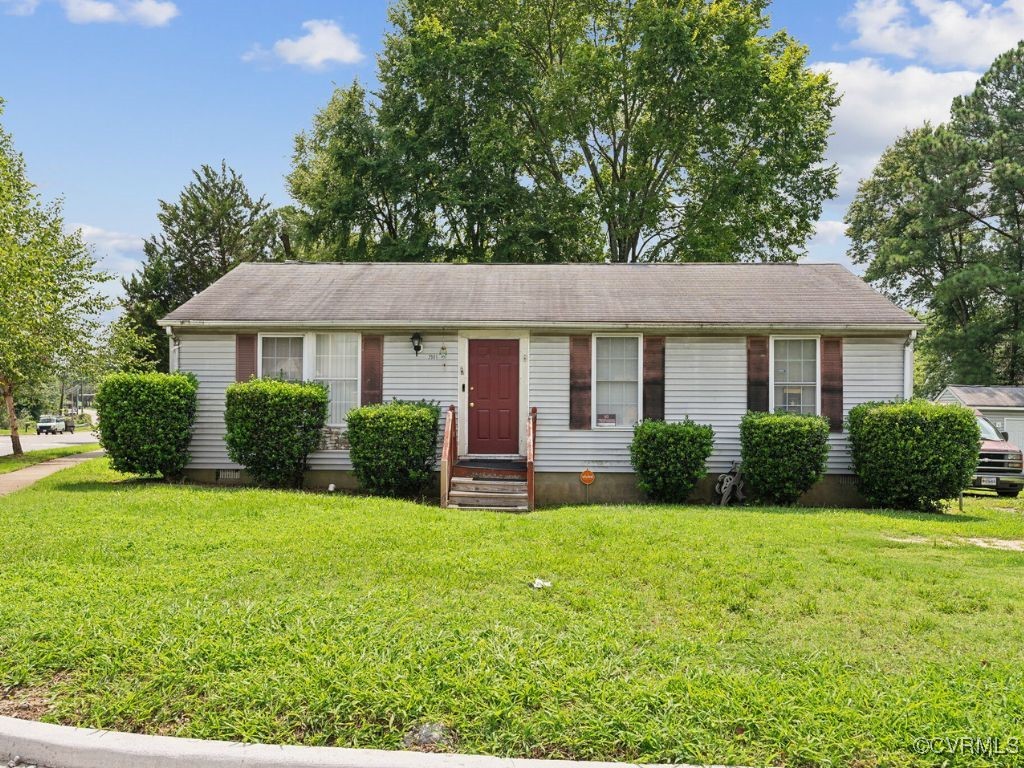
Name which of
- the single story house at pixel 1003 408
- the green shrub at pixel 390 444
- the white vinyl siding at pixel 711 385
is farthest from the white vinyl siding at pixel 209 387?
the single story house at pixel 1003 408

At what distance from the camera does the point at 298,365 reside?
39.0ft

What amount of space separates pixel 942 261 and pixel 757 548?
30314 millimetres

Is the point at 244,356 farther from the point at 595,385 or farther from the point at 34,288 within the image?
the point at 34,288

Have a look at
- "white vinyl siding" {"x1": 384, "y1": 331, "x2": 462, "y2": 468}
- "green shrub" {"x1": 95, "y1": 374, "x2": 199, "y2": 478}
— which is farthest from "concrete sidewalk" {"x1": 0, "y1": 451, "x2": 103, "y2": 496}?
"white vinyl siding" {"x1": 384, "y1": 331, "x2": 462, "y2": 468}

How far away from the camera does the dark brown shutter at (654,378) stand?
1155 cm

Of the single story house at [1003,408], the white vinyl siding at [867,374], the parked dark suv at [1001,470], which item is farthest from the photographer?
the single story house at [1003,408]

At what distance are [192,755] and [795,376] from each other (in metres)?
10.8

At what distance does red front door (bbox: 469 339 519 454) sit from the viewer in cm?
1175

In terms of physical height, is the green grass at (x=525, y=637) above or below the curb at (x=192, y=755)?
above

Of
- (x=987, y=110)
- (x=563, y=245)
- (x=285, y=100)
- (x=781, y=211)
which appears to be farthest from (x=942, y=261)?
(x=285, y=100)

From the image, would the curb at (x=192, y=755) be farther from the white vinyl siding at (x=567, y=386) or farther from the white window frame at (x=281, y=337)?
the white window frame at (x=281, y=337)

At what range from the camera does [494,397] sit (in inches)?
463

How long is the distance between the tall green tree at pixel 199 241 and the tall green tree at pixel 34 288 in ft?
25.7

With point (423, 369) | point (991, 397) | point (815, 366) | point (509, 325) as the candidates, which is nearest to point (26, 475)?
point (423, 369)
